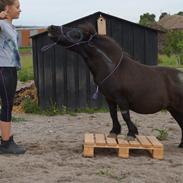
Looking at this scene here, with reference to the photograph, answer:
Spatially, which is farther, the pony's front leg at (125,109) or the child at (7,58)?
the pony's front leg at (125,109)

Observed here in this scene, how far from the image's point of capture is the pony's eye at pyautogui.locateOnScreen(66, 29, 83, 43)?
6734 millimetres

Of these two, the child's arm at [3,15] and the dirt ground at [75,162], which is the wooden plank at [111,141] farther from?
the child's arm at [3,15]

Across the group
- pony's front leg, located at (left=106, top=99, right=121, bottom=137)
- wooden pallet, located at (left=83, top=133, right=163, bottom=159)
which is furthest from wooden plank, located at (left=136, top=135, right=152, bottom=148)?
pony's front leg, located at (left=106, top=99, right=121, bottom=137)

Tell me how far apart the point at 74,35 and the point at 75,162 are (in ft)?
5.54

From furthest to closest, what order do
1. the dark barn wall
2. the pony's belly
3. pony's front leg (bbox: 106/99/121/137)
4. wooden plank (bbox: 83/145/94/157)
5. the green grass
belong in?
the green grass
the dark barn wall
pony's front leg (bbox: 106/99/121/137)
the pony's belly
wooden plank (bbox: 83/145/94/157)

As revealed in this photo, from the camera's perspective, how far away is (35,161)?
621 centimetres

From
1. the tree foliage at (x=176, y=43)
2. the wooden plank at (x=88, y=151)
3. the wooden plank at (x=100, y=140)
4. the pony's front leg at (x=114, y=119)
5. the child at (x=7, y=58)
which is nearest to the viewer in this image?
the child at (x=7, y=58)

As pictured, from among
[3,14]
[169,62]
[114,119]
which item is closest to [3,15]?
[3,14]

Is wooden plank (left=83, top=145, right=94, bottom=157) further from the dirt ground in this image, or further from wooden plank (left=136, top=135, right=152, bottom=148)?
wooden plank (left=136, top=135, right=152, bottom=148)

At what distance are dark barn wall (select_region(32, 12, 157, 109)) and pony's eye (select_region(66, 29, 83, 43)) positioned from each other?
4641 mm

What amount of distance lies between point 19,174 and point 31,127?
12.4ft

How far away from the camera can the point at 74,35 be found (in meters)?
6.75

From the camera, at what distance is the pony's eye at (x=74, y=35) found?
6.73 metres

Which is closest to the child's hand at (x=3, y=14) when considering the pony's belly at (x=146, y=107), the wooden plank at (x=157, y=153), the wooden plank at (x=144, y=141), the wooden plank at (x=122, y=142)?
the pony's belly at (x=146, y=107)
